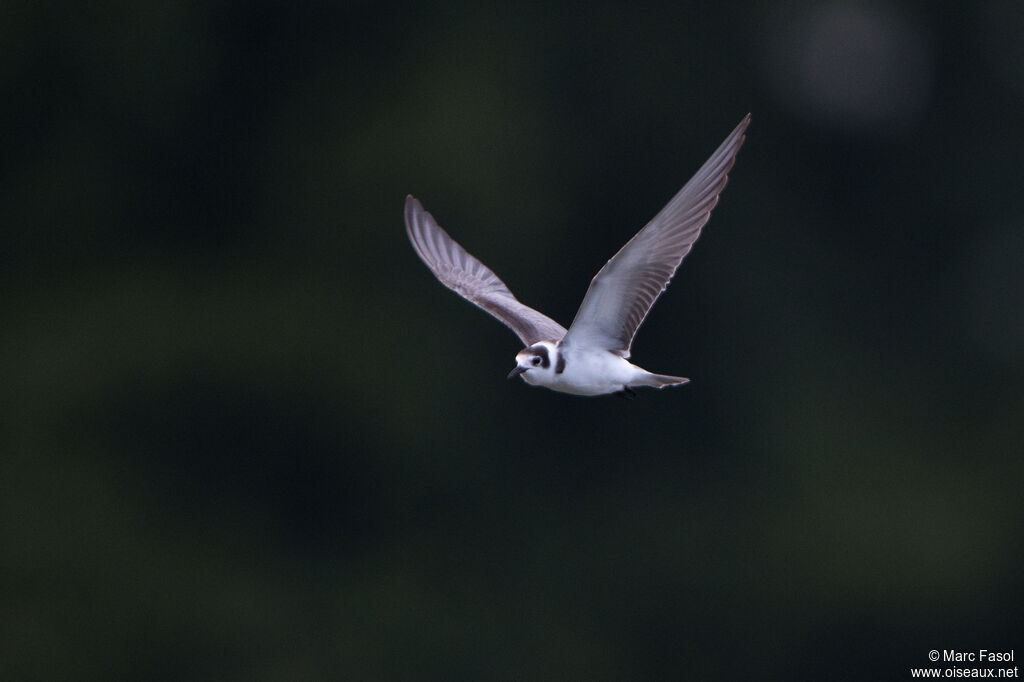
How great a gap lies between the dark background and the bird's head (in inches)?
427

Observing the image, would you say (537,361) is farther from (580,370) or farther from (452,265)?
(452,265)

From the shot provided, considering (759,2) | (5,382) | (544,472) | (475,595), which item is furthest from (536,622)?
(759,2)

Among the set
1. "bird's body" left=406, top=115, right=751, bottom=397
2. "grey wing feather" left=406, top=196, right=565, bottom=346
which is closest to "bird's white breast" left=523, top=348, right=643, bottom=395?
"bird's body" left=406, top=115, right=751, bottom=397

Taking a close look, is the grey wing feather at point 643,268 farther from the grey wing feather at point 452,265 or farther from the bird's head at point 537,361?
the grey wing feather at point 452,265

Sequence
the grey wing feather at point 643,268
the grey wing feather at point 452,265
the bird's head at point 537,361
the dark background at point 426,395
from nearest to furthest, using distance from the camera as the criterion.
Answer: the grey wing feather at point 643,268
the bird's head at point 537,361
the grey wing feather at point 452,265
the dark background at point 426,395

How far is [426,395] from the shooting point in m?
21.4

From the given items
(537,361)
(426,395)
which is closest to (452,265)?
(537,361)

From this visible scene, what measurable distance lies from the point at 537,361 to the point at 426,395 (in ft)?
40.0

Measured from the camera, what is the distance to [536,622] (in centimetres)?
2116

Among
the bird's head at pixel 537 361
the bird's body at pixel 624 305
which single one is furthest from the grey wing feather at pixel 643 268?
the bird's head at pixel 537 361

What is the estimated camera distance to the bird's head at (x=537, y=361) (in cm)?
930

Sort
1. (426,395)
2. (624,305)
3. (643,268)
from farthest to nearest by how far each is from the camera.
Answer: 1. (426,395)
2. (624,305)
3. (643,268)

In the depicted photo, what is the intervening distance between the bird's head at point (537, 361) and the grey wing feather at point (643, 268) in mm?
104

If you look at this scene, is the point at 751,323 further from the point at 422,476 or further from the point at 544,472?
the point at 422,476
